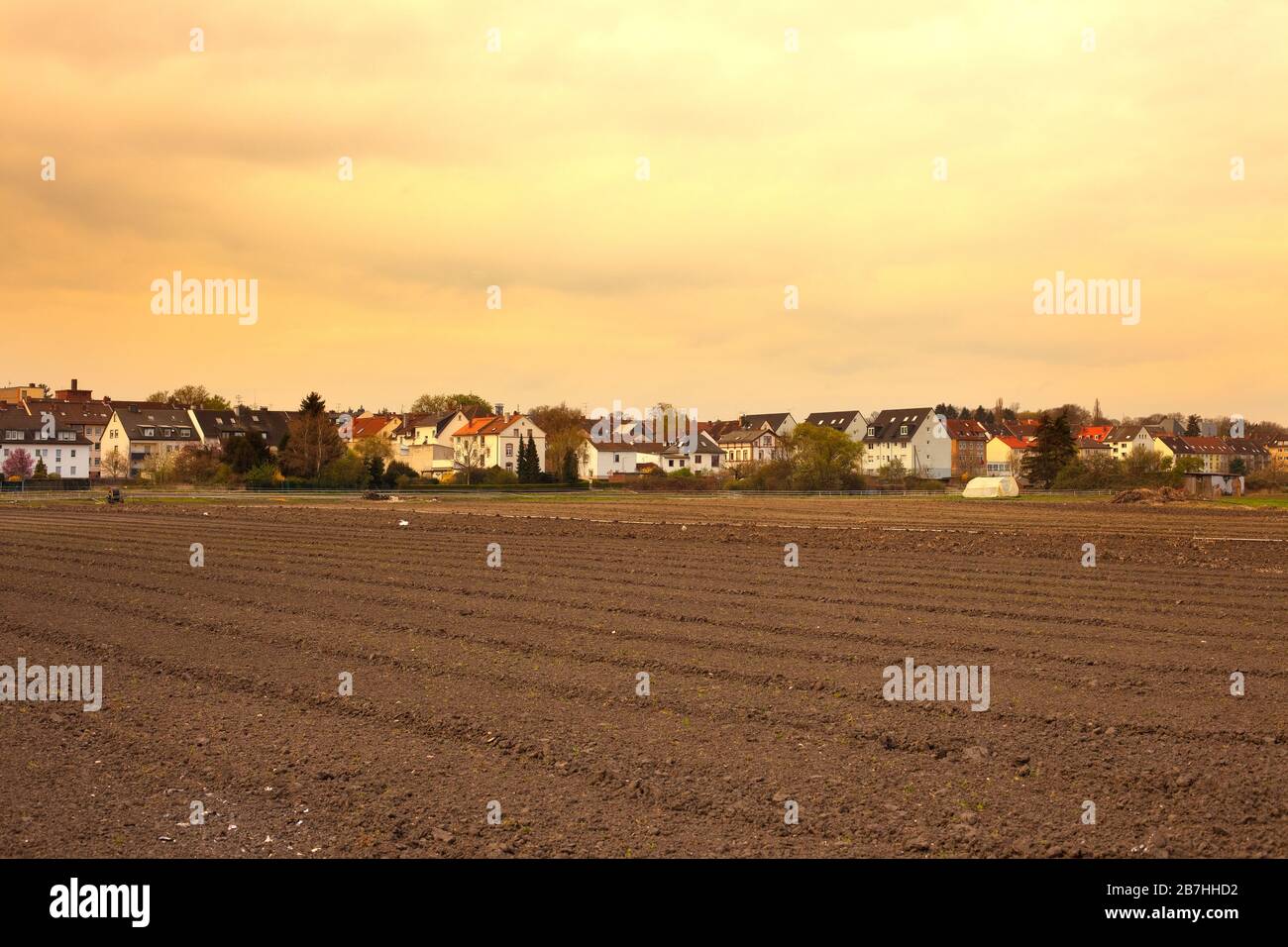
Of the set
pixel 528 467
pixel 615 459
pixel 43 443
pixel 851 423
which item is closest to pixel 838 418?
pixel 851 423

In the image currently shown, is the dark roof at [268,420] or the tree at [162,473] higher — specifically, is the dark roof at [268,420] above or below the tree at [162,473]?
above

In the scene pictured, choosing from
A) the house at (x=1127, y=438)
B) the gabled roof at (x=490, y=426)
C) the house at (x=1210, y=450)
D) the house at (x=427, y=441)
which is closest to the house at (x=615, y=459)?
the gabled roof at (x=490, y=426)

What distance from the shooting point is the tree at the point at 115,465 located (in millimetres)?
135125

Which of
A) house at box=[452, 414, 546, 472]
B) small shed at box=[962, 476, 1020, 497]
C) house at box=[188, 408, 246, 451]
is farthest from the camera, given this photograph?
house at box=[188, 408, 246, 451]

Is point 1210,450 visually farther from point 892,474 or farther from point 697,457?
point 892,474

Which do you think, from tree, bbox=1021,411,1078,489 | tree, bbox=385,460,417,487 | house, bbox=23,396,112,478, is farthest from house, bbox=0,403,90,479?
tree, bbox=1021,411,1078,489

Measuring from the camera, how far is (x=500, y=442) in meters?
140

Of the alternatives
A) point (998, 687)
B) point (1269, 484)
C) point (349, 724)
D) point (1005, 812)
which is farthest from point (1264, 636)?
point (1269, 484)

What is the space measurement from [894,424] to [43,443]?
117 metres

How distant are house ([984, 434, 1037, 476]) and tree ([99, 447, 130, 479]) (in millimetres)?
117276

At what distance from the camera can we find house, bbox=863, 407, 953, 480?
16750cm

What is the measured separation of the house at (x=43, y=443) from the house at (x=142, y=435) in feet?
11.5

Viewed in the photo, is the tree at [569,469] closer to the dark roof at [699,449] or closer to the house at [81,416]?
the dark roof at [699,449]

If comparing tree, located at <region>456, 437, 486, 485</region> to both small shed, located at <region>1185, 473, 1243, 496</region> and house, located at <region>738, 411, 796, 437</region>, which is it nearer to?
house, located at <region>738, 411, 796, 437</region>
